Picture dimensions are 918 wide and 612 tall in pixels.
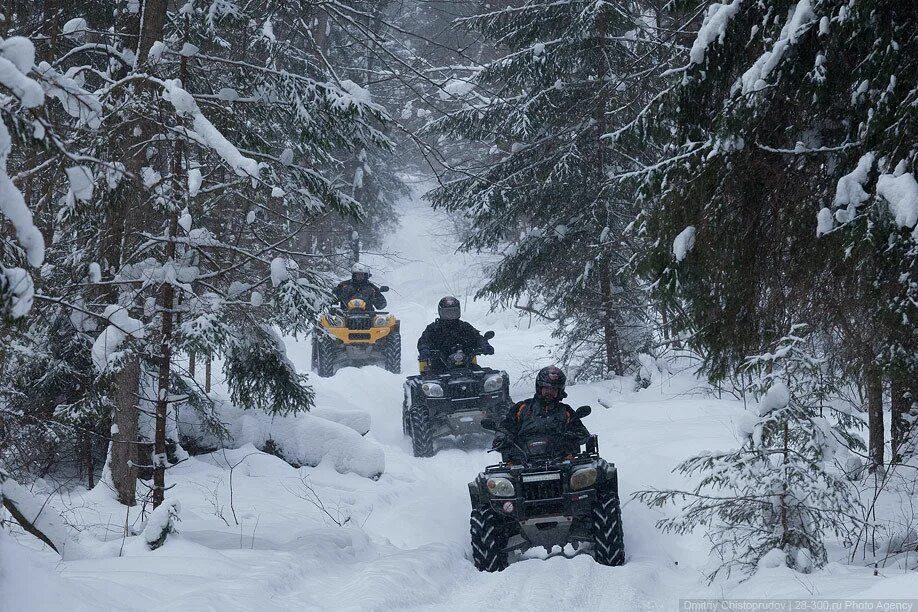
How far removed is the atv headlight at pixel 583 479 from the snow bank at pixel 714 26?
3.39 m

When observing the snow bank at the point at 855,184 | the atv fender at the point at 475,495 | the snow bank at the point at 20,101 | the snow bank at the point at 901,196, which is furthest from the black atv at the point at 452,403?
the snow bank at the point at 20,101

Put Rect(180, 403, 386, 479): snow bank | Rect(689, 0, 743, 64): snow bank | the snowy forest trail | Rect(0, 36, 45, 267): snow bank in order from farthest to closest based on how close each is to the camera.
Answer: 1. Rect(180, 403, 386, 479): snow bank
2. Rect(689, 0, 743, 64): snow bank
3. the snowy forest trail
4. Rect(0, 36, 45, 267): snow bank

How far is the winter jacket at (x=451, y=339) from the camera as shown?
12211mm

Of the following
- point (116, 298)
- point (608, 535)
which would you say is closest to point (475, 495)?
point (608, 535)

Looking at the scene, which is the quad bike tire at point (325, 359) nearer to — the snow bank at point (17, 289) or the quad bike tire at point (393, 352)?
the quad bike tire at point (393, 352)

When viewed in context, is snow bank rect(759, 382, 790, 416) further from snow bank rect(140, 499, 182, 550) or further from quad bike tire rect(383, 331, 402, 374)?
quad bike tire rect(383, 331, 402, 374)

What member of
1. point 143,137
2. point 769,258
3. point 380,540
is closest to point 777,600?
point 769,258

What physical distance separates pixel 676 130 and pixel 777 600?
3.30 m

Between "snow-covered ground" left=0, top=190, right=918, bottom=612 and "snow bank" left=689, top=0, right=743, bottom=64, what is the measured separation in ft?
11.2

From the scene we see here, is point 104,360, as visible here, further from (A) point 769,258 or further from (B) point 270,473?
(A) point 769,258

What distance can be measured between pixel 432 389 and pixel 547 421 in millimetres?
3727

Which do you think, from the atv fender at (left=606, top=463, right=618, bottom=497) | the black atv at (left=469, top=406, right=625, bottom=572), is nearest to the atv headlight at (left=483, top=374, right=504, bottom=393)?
the black atv at (left=469, top=406, right=625, bottom=572)

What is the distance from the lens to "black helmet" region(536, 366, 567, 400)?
7.40 metres

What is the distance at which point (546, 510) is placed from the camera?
637cm
